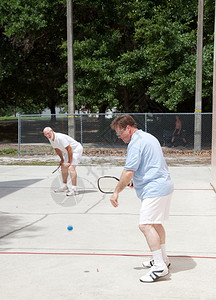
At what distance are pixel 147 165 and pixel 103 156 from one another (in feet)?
50.4

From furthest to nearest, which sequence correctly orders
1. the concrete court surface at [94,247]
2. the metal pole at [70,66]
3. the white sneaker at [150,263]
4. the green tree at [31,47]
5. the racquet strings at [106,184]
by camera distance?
the green tree at [31,47] → the metal pole at [70,66] → the racquet strings at [106,184] → the white sneaker at [150,263] → the concrete court surface at [94,247]

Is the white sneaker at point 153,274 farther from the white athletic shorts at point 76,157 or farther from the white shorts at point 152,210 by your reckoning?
the white athletic shorts at point 76,157

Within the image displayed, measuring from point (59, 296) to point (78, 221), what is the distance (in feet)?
11.1

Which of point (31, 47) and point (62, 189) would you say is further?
point (31, 47)

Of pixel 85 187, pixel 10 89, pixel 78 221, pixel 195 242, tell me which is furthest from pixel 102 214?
pixel 10 89

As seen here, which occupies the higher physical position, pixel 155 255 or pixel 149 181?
pixel 149 181

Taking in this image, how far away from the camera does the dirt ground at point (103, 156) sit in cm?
1800

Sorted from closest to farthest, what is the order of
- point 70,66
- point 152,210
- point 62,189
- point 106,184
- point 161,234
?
1. point 152,210
2. point 161,234
3. point 106,184
4. point 62,189
5. point 70,66

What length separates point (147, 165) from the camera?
4.71 metres

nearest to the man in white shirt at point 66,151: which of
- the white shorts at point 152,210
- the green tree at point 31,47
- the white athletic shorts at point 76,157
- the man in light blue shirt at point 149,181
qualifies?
the white athletic shorts at point 76,157

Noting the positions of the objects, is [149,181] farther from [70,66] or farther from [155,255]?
[70,66]

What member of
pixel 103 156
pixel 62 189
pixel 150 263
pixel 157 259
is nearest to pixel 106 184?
pixel 150 263

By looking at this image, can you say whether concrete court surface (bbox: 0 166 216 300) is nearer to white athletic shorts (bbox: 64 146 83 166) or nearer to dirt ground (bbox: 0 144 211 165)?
white athletic shorts (bbox: 64 146 83 166)

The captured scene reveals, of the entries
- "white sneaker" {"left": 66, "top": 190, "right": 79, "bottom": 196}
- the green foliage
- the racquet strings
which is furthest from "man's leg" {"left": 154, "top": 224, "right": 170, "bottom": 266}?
the green foliage
